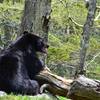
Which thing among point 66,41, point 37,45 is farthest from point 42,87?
point 66,41

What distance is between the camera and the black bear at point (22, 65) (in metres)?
7.00

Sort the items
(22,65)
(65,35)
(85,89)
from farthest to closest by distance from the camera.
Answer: (65,35) → (22,65) → (85,89)

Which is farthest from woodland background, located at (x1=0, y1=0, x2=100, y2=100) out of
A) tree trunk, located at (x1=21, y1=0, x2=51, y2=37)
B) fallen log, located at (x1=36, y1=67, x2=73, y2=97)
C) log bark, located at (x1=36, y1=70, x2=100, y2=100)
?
log bark, located at (x1=36, y1=70, x2=100, y2=100)

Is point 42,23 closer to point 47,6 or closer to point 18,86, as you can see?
point 47,6

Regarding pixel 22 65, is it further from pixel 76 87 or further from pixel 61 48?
pixel 61 48

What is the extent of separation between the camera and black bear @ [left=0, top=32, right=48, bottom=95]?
7.00 metres

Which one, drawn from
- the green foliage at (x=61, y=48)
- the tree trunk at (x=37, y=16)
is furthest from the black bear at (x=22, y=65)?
the green foliage at (x=61, y=48)

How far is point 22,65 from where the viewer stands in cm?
737

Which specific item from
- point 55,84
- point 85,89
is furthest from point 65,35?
point 85,89

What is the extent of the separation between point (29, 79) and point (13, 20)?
952 centimetres

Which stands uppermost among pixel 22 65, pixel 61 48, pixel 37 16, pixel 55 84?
pixel 37 16

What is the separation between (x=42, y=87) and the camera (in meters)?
7.20

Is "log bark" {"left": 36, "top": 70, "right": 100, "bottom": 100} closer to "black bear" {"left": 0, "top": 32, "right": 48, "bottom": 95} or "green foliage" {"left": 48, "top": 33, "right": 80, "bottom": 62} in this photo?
"black bear" {"left": 0, "top": 32, "right": 48, "bottom": 95}

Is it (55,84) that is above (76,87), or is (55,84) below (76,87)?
below
